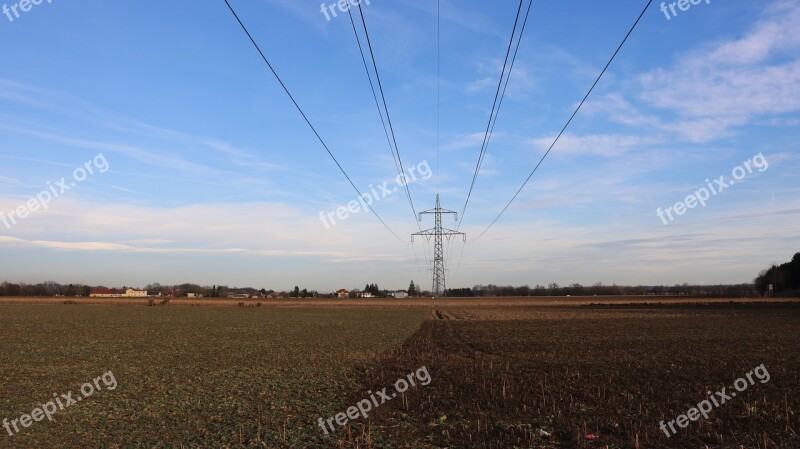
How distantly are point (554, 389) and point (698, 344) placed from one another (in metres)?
19.0

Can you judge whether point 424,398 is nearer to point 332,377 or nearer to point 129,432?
point 332,377

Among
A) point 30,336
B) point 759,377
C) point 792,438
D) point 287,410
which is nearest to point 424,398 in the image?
point 287,410

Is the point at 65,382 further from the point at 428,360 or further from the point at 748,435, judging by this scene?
the point at 748,435

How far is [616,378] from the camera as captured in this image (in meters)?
20.2

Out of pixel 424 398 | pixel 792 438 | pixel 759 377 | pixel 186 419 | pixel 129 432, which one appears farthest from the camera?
pixel 759 377

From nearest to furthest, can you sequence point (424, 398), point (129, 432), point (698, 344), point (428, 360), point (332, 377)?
point (129, 432)
point (424, 398)
point (332, 377)
point (428, 360)
point (698, 344)

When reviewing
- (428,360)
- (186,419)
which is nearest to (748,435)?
(186,419)

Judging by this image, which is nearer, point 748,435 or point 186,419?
point 748,435

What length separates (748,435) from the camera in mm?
12883

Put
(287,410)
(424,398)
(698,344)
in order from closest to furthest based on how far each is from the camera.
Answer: (287,410)
(424,398)
(698,344)

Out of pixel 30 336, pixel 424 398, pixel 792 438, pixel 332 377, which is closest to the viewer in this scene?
pixel 792 438

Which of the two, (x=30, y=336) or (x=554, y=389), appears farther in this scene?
(x=30, y=336)

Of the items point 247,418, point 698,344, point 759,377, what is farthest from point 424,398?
point 698,344

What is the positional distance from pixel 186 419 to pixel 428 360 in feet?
46.0
